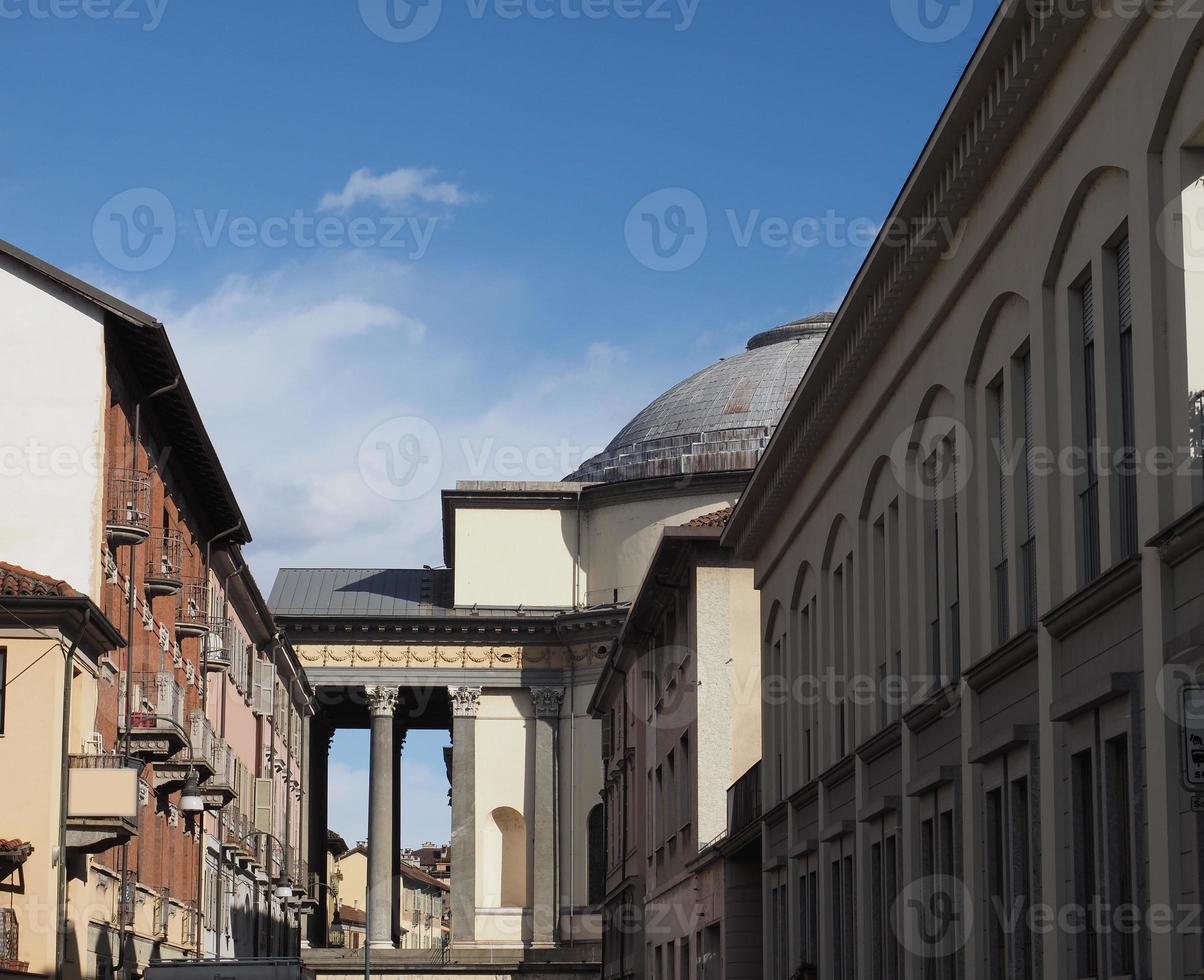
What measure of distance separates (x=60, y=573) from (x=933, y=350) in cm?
1501

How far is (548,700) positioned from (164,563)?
3807 cm

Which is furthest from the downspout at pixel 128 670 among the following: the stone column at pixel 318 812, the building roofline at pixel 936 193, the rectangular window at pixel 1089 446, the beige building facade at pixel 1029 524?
the stone column at pixel 318 812

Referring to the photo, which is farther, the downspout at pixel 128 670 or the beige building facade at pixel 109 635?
the downspout at pixel 128 670

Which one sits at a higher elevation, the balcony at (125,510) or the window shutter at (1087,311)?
the balcony at (125,510)

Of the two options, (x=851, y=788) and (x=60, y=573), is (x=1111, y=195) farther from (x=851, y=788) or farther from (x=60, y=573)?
(x=60, y=573)

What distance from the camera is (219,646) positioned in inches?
1932

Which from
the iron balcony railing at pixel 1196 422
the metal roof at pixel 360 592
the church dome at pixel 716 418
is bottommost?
the iron balcony railing at pixel 1196 422

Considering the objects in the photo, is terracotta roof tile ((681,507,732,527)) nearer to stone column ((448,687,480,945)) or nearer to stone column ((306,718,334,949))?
stone column ((448,687,480,945))

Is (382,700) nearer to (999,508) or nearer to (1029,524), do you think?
(999,508)

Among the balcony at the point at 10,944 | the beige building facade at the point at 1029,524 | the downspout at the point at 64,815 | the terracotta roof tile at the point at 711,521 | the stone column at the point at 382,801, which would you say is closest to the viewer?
the beige building facade at the point at 1029,524

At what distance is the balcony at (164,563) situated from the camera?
122 feet

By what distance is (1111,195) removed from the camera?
642 inches

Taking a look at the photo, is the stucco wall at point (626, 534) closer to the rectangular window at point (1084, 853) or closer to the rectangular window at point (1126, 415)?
the rectangular window at point (1084, 853)

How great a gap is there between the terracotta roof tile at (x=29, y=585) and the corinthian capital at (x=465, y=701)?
152ft
